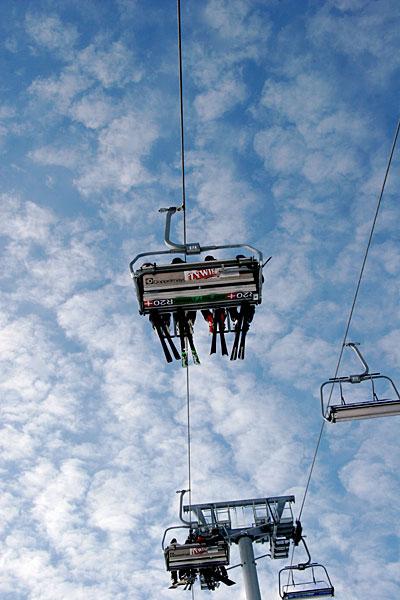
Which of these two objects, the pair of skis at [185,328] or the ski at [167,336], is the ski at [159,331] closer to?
the ski at [167,336]

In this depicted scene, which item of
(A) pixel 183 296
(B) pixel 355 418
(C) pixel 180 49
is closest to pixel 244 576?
(B) pixel 355 418

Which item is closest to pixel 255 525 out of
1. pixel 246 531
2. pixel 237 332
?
pixel 246 531

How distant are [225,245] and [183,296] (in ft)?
2.51

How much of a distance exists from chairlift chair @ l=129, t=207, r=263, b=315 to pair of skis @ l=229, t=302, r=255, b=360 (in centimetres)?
32

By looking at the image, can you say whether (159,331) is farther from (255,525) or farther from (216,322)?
(255,525)

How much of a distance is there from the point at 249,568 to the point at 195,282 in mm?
12761

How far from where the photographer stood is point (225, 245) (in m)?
6.18

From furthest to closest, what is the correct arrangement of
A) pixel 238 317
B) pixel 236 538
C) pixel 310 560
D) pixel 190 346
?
pixel 236 538, pixel 310 560, pixel 190 346, pixel 238 317

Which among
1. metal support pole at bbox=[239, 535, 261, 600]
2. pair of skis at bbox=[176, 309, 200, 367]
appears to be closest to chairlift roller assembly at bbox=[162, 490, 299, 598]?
metal support pole at bbox=[239, 535, 261, 600]

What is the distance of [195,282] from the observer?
252 inches

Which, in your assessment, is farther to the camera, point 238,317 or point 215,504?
point 215,504

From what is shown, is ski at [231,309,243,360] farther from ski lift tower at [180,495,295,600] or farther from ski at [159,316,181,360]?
ski lift tower at [180,495,295,600]

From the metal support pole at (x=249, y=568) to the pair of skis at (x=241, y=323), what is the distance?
10.4 meters

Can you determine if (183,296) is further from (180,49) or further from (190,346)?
(180,49)
